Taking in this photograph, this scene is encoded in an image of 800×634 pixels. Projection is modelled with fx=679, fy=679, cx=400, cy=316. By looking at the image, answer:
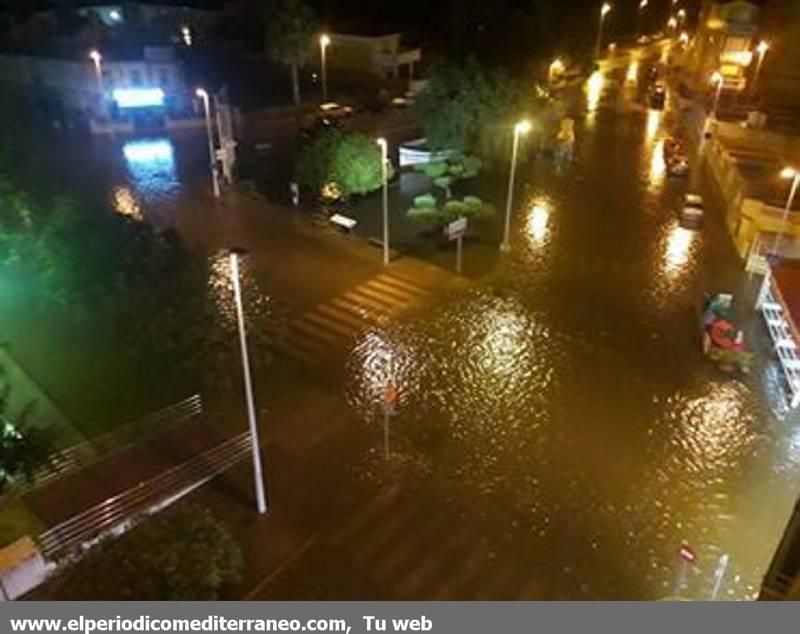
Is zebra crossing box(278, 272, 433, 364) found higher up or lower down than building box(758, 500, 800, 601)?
lower down

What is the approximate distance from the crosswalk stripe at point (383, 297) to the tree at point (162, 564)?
42.2ft

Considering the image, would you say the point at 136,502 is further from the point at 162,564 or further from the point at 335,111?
the point at 335,111

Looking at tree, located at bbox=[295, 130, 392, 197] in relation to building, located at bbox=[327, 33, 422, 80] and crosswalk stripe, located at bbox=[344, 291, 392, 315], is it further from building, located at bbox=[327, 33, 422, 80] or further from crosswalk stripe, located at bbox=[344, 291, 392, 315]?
building, located at bbox=[327, 33, 422, 80]

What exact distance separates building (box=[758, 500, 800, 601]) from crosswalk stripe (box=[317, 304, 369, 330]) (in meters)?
15.9

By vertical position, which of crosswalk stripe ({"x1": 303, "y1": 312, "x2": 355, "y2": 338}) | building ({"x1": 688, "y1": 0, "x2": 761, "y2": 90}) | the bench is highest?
building ({"x1": 688, "y1": 0, "x2": 761, "y2": 90})

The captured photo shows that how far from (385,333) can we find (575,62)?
41.4 m

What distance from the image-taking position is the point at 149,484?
18.2m

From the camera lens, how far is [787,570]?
513 inches

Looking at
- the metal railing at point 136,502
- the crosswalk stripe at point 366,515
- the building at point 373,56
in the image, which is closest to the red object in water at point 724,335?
the crosswalk stripe at point 366,515

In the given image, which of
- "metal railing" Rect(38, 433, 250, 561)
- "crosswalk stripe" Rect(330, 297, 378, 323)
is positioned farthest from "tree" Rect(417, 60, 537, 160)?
"metal railing" Rect(38, 433, 250, 561)

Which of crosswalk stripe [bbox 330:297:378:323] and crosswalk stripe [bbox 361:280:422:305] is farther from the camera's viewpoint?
crosswalk stripe [bbox 361:280:422:305]

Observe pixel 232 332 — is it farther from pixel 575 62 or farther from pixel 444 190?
pixel 575 62

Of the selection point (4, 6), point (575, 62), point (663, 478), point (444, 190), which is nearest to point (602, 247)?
point (444, 190)

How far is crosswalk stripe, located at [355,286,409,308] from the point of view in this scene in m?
27.3
